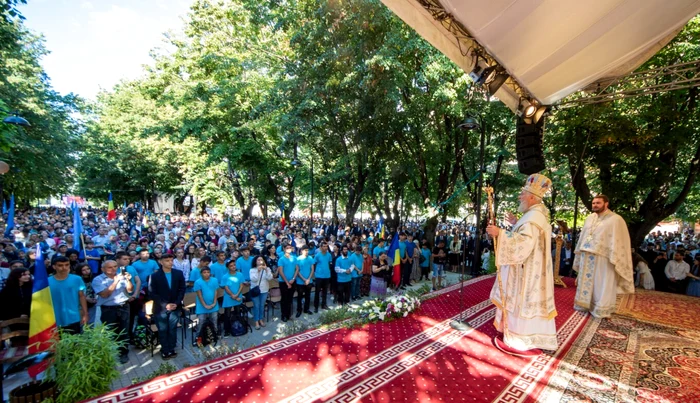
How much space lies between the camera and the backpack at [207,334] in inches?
266

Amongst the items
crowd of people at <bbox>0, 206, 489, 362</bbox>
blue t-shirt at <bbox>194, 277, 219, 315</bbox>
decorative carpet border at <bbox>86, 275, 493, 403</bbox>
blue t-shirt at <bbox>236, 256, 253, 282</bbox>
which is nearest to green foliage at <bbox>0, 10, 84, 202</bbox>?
crowd of people at <bbox>0, 206, 489, 362</bbox>

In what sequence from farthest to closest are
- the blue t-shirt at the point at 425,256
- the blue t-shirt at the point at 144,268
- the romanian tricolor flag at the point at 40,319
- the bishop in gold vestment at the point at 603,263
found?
the blue t-shirt at the point at 425,256 → the blue t-shirt at the point at 144,268 → the bishop in gold vestment at the point at 603,263 → the romanian tricolor flag at the point at 40,319

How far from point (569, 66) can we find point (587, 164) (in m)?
8.31

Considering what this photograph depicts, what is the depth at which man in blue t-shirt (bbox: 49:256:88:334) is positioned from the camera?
5.18 meters

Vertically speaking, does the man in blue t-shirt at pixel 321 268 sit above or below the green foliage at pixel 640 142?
below

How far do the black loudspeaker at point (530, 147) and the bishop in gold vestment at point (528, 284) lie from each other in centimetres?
270

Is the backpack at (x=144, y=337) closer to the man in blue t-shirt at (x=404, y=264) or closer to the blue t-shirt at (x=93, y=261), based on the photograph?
the blue t-shirt at (x=93, y=261)

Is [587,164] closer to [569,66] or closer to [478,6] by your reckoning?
[569,66]

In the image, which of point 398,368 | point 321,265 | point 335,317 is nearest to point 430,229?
point 321,265

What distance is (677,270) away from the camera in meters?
10.2

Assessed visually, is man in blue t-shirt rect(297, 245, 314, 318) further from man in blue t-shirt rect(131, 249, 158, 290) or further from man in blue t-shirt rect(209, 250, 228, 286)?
A: man in blue t-shirt rect(131, 249, 158, 290)

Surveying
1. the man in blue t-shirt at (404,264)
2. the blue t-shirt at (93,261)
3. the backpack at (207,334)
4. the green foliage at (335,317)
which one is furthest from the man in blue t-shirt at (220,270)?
the man in blue t-shirt at (404,264)

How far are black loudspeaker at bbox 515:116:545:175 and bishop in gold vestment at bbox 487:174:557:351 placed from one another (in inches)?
106

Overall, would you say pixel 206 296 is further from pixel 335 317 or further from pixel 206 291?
pixel 335 317
